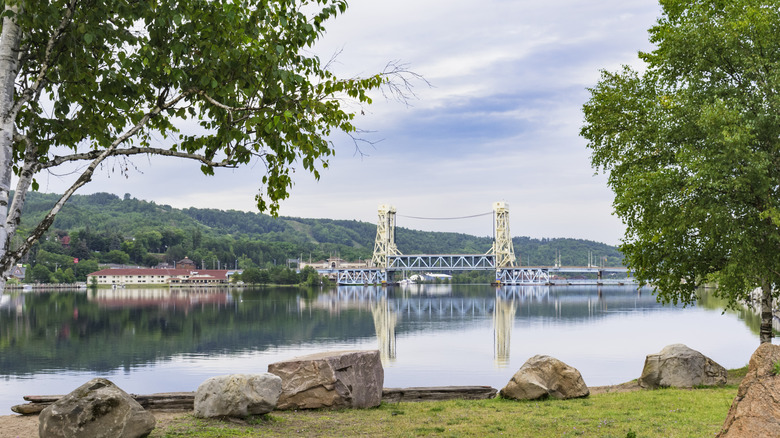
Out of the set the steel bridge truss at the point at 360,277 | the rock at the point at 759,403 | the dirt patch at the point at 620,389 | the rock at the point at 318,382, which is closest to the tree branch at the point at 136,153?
the rock at the point at 318,382

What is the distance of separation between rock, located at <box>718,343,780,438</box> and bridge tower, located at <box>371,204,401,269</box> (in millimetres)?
144133

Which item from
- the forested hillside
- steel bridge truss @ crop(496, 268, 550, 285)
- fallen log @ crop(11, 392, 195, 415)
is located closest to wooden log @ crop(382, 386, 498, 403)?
fallen log @ crop(11, 392, 195, 415)

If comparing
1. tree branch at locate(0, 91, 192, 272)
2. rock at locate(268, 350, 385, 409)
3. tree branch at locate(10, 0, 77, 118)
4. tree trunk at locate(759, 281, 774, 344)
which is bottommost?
rock at locate(268, 350, 385, 409)

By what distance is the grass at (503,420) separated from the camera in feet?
30.5

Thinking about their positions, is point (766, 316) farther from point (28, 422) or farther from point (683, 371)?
point (28, 422)

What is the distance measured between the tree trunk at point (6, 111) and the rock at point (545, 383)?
901 cm

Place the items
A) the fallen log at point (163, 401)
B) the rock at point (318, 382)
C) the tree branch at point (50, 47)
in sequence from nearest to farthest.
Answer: the tree branch at point (50, 47) → the fallen log at point (163, 401) → the rock at point (318, 382)

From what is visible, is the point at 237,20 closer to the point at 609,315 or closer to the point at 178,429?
the point at 178,429

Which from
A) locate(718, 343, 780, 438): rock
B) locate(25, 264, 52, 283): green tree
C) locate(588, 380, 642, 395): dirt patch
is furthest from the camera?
locate(25, 264, 52, 283): green tree

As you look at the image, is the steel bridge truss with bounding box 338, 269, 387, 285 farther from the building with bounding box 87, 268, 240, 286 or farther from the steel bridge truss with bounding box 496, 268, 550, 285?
the steel bridge truss with bounding box 496, 268, 550, 285

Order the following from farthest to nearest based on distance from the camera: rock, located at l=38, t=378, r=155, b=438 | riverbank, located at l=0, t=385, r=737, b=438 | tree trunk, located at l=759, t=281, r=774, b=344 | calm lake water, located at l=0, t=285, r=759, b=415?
calm lake water, located at l=0, t=285, r=759, b=415
tree trunk, located at l=759, t=281, r=774, b=344
riverbank, located at l=0, t=385, r=737, b=438
rock, located at l=38, t=378, r=155, b=438

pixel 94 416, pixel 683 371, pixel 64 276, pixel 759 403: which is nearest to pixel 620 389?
pixel 683 371

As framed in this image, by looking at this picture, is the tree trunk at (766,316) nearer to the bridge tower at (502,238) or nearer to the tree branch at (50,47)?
the tree branch at (50,47)

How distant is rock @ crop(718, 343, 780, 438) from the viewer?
591 cm
